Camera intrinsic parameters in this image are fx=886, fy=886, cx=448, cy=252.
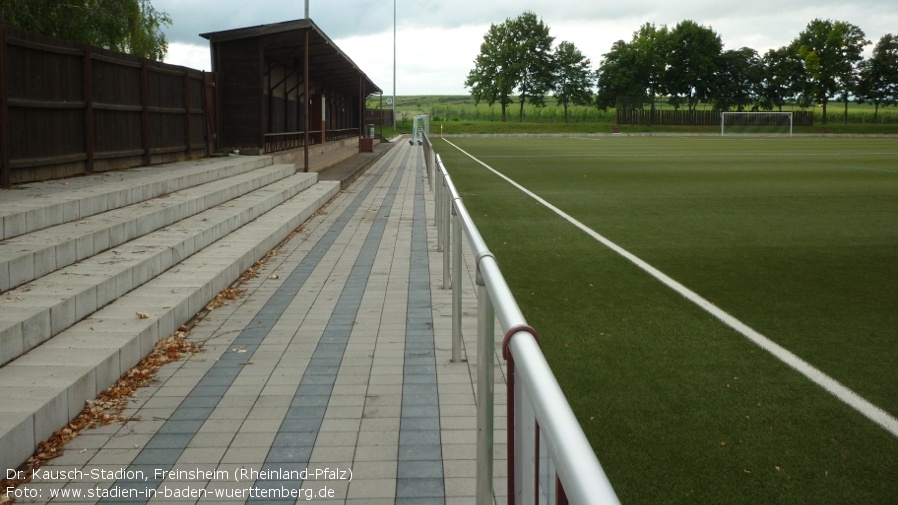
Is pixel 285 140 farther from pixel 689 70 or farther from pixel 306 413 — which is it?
pixel 689 70

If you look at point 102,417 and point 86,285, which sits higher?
point 86,285

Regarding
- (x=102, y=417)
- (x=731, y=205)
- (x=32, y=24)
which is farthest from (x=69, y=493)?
(x=32, y=24)

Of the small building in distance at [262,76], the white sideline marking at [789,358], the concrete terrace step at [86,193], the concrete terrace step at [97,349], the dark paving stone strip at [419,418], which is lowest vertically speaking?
the dark paving stone strip at [419,418]

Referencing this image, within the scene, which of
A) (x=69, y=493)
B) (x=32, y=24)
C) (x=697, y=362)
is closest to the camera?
(x=69, y=493)

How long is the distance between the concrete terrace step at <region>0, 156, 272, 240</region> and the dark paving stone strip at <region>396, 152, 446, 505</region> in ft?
10.8

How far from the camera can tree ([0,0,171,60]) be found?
25375mm

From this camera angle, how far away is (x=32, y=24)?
25.3m

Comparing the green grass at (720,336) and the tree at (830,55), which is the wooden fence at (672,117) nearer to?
the tree at (830,55)

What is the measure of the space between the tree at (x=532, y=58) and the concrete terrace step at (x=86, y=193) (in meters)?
95.9

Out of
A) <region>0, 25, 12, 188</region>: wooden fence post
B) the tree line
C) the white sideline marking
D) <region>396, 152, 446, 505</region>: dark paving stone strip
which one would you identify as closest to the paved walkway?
<region>396, 152, 446, 505</region>: dark paving stone strip

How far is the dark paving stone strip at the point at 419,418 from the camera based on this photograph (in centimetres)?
394

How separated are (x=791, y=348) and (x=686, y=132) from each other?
78.9 m

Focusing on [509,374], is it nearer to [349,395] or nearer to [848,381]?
[349,395]

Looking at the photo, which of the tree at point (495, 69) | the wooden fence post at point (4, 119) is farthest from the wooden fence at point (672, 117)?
the wooden fence post at point (4, 119)
